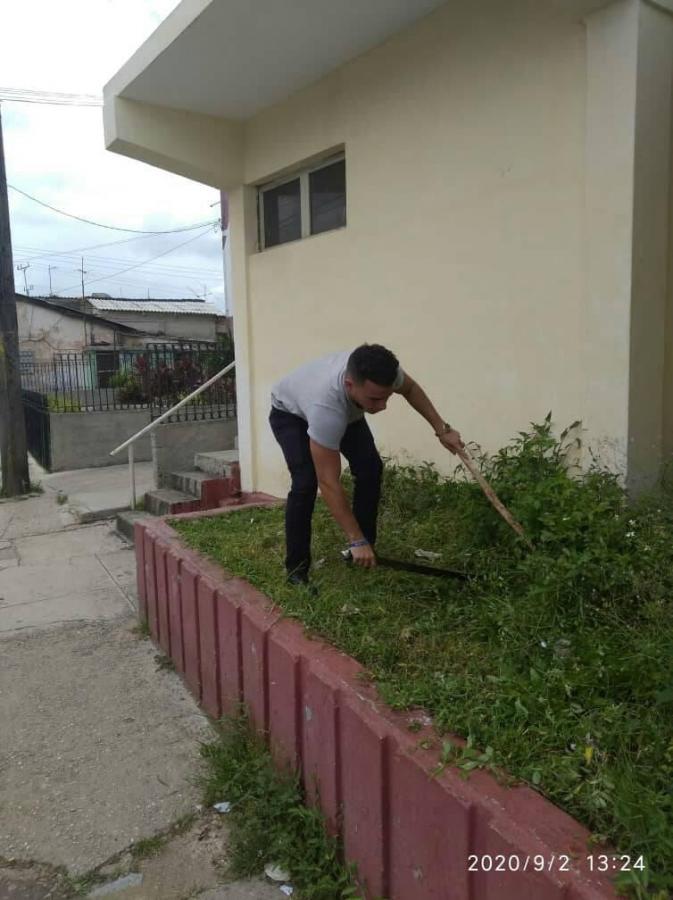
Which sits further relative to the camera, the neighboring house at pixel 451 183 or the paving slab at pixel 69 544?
the paving slab at pixel 69 544

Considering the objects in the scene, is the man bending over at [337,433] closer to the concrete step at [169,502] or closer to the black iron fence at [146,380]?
the concrete step at [169,502]

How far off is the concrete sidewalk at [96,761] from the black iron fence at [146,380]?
434 centimetres

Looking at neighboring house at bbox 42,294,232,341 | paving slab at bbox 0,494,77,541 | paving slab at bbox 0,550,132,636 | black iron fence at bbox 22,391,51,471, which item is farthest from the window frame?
neighboring house at bbox 42,294,232,341

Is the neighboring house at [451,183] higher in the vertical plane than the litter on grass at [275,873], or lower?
Result: higher

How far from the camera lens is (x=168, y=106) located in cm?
531

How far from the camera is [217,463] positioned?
22.9 feet

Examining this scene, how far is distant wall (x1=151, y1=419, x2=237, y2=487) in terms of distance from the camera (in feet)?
25.2

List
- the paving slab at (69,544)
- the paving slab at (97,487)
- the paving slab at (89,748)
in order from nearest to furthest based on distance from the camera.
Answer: the paving slab at (89,748)
the paving slab at (69,544)
the paving slab at (97,487)

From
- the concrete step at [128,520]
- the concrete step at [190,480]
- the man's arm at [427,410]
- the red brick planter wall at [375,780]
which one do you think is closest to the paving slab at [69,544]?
the concrete step at [128,520]

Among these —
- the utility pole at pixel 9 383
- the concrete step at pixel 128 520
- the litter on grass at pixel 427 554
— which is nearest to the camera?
the litter on grass at pixel 427 554

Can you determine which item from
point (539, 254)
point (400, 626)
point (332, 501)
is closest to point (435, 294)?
point (539, 254)

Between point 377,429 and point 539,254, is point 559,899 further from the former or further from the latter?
point 377,429

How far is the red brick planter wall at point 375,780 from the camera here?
58.6 inches

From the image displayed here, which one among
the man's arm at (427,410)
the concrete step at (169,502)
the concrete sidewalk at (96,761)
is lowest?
the concrete sidewalk at (96,761)
